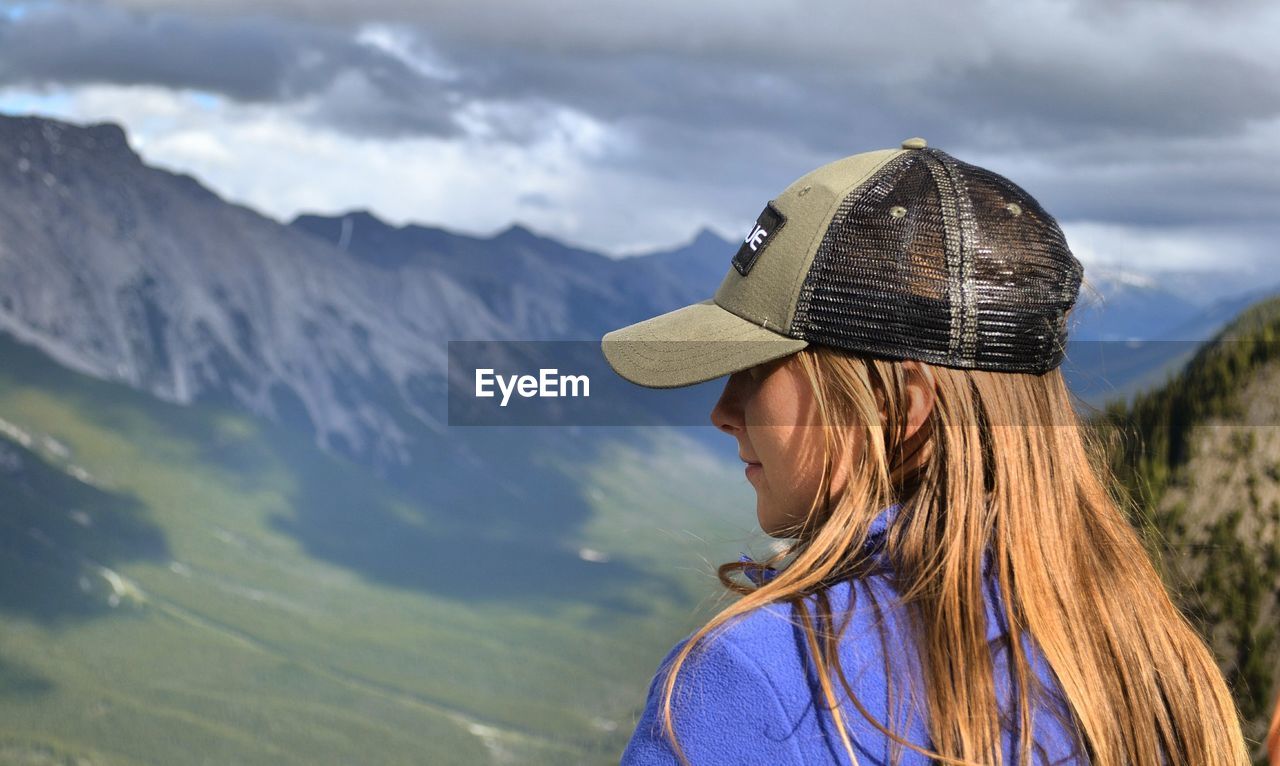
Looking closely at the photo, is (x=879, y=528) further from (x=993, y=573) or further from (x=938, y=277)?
(x=938, y=277)

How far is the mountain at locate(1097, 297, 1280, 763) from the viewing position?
6250 mm

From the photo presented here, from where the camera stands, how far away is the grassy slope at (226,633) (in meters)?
126

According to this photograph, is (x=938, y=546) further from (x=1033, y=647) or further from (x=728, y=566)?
(x=728, y=566)

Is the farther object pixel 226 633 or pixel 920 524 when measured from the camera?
pixel 226 633

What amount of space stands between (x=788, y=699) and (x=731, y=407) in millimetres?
680

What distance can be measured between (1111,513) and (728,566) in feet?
2.24

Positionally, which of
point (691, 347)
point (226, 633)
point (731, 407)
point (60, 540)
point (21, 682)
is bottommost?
point (21, 682)
